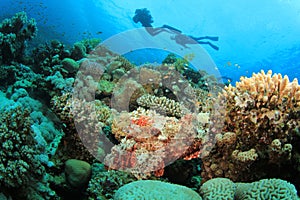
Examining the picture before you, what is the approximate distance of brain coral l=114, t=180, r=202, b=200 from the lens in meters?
2.38

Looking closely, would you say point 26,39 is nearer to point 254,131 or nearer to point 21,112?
point 21,112

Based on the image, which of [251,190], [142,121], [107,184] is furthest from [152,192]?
[142,121]

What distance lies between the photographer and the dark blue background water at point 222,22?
3278 cm

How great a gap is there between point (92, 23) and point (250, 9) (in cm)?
3068

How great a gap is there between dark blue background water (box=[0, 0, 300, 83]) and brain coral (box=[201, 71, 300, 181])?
26.2m

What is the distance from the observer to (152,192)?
2.45 m

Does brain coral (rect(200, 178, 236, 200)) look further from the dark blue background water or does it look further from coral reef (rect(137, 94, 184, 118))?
the dark blue background water

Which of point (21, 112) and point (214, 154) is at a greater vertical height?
point (21, 112)

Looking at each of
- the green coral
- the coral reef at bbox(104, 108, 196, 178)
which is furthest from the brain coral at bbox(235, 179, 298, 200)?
the green coral

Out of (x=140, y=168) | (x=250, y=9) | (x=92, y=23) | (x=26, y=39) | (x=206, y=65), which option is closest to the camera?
(x=140, y=168)

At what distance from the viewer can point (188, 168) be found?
381 centimetres

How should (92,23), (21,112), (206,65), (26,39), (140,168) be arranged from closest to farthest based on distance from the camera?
(21,112) < (140,168) < (26,39) < (206,65) < (92,23)

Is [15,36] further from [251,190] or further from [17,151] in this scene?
[251,190]

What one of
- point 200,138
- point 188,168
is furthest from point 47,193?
point 200,138
